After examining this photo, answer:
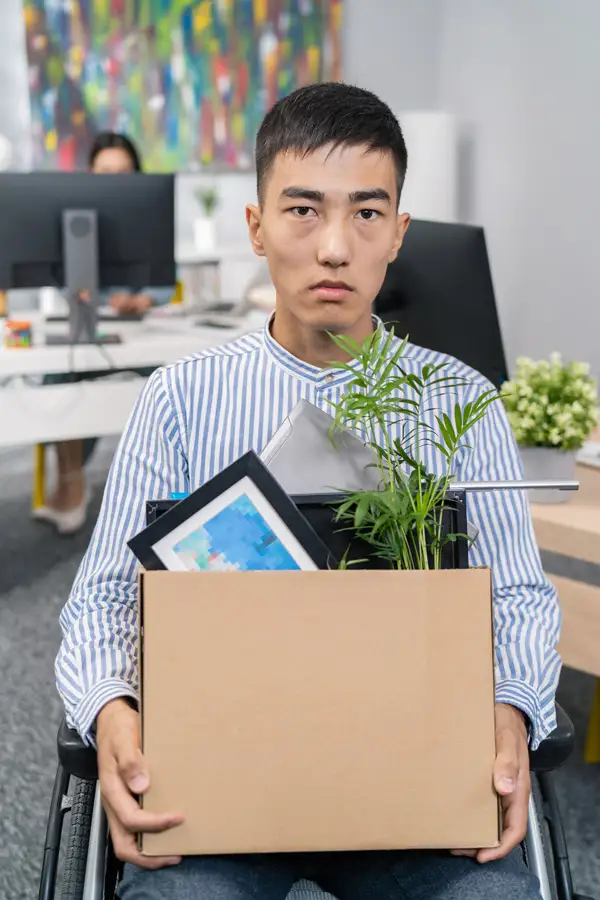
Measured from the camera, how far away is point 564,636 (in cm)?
195

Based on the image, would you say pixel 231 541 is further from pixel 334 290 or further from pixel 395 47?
pixel 395 47

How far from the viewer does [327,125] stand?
1153 mm

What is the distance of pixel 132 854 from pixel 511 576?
49 cm

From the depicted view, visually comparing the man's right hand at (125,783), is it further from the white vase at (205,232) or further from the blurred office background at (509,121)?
the white vase at (205,232)

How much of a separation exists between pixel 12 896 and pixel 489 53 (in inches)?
175

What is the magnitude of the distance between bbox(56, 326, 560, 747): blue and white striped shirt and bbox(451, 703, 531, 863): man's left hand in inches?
2.0

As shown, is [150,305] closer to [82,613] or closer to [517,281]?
[517,281]

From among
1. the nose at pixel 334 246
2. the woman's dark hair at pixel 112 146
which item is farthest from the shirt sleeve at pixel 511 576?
the woman's dark hair at pixel 112 146

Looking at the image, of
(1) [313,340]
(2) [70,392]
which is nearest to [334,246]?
(1) [313,340]

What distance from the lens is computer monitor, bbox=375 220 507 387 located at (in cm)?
185

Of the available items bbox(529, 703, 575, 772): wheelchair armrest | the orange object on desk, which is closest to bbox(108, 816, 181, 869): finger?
bbox(529, 703, 575, 772): wheelchair armrest

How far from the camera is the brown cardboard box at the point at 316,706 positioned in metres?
0.83

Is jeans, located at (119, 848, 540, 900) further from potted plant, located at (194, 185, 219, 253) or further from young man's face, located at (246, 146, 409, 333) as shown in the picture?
potted plant, located at (194, 185, 219, 253)

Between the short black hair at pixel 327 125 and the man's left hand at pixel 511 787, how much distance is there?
2.03ft
